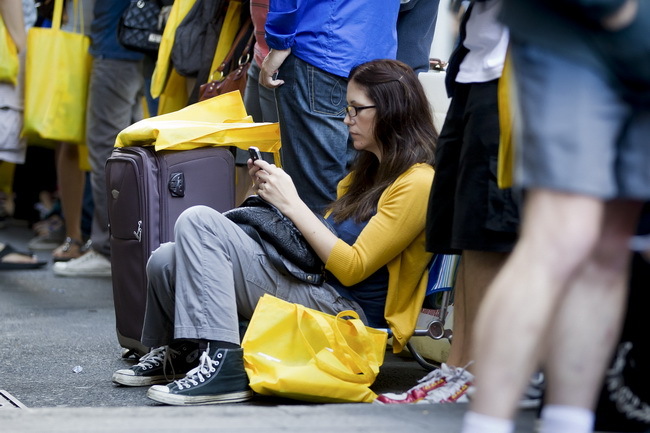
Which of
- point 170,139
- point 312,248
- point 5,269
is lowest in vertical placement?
point 5,269

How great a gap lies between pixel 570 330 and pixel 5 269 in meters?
5.22

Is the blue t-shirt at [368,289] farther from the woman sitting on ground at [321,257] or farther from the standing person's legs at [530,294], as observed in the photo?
the standing person's legs at [530,294]

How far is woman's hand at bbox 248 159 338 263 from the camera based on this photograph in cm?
361

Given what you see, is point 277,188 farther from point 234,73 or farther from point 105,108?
point 105,108

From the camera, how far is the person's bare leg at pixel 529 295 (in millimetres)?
1892

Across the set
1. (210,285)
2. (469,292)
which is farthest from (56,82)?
(469,292)

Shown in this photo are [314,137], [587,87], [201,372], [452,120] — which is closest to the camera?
[587,87]

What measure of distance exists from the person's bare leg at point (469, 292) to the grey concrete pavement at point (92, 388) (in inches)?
18.5

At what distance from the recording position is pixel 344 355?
3424 mm

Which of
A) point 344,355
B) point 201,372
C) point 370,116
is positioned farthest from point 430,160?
point 201,372

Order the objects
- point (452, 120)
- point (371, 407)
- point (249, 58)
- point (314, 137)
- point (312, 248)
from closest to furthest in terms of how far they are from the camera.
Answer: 1. point (371, 407)
2. point (452, 120)
3. point (312, 248)
4. point (314, 137)
5. point (249, 58)

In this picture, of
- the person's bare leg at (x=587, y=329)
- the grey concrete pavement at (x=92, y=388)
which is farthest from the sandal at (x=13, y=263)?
the person's bare leg at (x=587, y=329)

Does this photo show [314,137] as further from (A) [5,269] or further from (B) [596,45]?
(A) [5,269]

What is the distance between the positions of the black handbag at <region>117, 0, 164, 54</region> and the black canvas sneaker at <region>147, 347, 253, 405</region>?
8.81 feet
